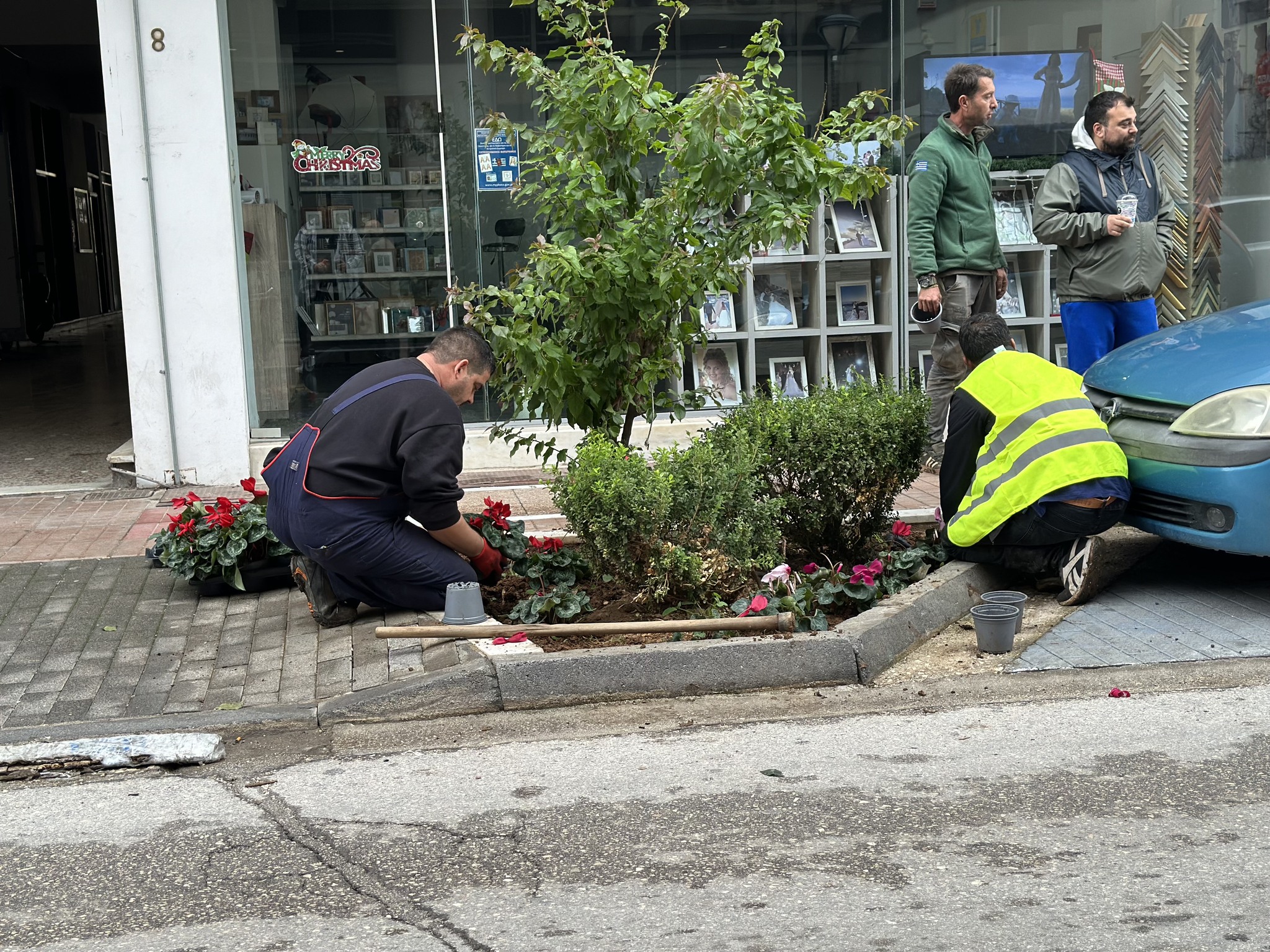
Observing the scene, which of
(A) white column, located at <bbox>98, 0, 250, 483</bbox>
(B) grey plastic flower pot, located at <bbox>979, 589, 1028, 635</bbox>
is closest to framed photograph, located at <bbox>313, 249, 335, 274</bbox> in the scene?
(A) white column, located at <bbox>98, 0, 250, 483</bbox>

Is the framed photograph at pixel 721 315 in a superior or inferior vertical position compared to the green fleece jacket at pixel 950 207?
inferior

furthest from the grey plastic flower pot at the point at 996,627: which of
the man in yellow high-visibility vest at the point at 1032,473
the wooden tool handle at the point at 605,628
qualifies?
the wooden tool handle at the point at 605,628

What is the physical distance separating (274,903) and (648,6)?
26.3 ft

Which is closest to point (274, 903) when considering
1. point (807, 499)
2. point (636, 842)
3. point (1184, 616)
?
point (636, 842)

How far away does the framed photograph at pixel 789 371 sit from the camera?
418 inches

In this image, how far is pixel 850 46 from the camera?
10.3 meters

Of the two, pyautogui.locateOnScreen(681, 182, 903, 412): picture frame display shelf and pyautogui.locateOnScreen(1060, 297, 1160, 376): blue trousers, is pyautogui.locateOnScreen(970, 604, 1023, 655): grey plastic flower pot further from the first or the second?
pyautogui.locateOnScreen(681, 182, 903, 412): picture frame display shelf

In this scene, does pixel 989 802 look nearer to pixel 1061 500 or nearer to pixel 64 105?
pixel 1061 500

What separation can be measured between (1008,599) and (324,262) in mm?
6097

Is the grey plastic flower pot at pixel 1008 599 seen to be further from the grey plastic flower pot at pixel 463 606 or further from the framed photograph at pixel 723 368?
the framed photograph at pixel 723 368

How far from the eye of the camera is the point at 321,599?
19.1ft

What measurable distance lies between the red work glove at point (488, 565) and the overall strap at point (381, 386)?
32.1 inches

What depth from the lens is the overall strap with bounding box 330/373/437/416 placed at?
18.3ft

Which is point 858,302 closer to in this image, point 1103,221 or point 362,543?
point 1103,221
